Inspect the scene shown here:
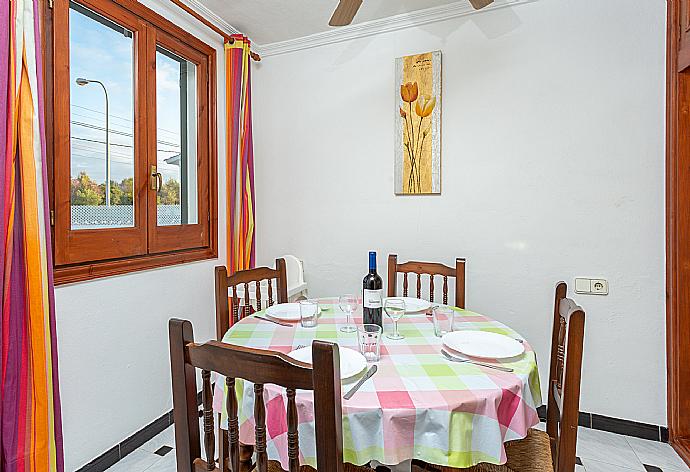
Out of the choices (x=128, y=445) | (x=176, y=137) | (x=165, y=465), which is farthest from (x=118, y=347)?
(x=176, y=137)

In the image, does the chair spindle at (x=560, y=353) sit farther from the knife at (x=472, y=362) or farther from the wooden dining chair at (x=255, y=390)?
the wooden dining chair at (x=255, y=390)

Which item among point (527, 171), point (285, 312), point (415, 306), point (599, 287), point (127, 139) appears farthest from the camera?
point (527, 171)

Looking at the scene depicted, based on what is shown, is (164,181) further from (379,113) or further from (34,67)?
(379,113)

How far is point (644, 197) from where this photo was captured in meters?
2.18

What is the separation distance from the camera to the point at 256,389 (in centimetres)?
83

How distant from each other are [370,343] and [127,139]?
171 centimetres

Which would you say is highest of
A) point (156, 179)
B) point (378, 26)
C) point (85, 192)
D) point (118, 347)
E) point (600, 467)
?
point (378, 26)

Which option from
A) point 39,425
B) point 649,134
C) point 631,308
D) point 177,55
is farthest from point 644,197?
point 39,425

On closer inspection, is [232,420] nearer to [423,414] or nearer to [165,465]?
[423,414]

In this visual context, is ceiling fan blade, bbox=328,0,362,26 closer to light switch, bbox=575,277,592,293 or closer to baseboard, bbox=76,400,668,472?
light switch, bbox=575,277,592,293

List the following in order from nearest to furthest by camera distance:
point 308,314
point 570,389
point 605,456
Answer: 1. point 570,389
2. point 308,314
3. point 605,456

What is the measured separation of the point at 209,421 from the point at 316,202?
2113 mm

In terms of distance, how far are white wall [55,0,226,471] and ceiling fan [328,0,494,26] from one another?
1.09 meters

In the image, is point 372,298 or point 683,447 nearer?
point 372,298
